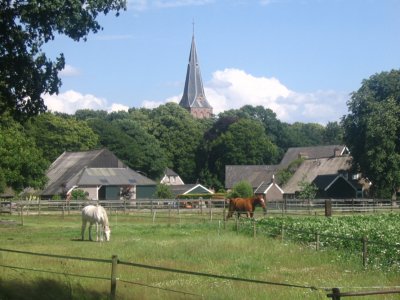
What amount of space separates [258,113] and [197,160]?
29.1 m

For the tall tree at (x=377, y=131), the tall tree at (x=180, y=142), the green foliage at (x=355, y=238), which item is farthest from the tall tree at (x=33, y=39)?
the tall tree at (x=180, y=142)

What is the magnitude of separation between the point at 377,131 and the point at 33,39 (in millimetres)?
54761

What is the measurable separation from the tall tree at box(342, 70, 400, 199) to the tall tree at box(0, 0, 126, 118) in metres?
54.0

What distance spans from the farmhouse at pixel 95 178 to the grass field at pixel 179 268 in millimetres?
43330

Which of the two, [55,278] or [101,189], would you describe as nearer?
[55,278]

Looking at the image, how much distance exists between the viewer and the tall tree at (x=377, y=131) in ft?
218

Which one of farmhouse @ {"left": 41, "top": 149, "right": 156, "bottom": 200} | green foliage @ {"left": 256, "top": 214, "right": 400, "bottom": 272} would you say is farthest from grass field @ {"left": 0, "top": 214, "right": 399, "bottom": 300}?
farmhouse @ {"left": 41, "top": 149, "right": 156, "bottom": 200}

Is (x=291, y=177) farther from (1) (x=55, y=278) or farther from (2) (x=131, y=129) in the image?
(1) (x=55, y=278)

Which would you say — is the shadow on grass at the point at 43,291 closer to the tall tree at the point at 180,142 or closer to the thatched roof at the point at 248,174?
the thatched roof at the point at 248,174

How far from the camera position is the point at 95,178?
78.7 m

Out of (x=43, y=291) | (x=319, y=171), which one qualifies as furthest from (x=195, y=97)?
(x=43, y=291)

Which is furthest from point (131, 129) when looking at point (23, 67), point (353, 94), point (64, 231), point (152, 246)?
point (23, 67)

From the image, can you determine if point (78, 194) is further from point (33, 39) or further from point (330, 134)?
point (330, 134)

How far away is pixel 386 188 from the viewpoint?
68.8 m
